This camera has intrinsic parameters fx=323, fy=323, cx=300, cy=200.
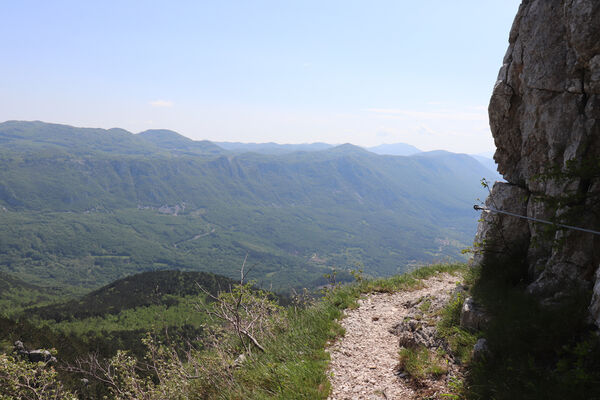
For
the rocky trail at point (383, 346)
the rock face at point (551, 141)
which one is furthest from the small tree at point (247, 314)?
the rock face at point (551, 141)

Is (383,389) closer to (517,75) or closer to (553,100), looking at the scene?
(553,100)

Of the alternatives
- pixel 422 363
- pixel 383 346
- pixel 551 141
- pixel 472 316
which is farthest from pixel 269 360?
pixel 551 141

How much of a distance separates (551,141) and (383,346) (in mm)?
6227

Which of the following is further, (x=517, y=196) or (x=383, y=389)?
(x=517, y=196)

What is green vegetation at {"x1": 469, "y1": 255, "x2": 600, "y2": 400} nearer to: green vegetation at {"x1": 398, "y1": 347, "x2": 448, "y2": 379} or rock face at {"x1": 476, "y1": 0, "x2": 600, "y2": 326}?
rock face at {"x1": 476, "y1": 0, "x2": 600, "y2": 326}

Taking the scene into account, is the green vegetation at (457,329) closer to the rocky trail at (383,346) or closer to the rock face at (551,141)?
the rocky trail at (383,346)

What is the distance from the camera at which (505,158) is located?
9.38 meters

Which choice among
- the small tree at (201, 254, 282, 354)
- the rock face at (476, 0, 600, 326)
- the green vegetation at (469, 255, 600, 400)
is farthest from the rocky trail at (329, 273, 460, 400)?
the rock face at (476, 0, 600, 326)

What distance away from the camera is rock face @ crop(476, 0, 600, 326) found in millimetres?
5887

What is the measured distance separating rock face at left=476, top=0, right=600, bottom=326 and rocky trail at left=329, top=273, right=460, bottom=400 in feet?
8.54

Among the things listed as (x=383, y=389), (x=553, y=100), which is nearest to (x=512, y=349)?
(x=383, y=389)

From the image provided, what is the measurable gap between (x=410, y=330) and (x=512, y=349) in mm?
3388

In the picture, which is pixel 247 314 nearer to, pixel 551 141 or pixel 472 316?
pixel 472 316

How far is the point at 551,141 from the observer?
7.30 meters
